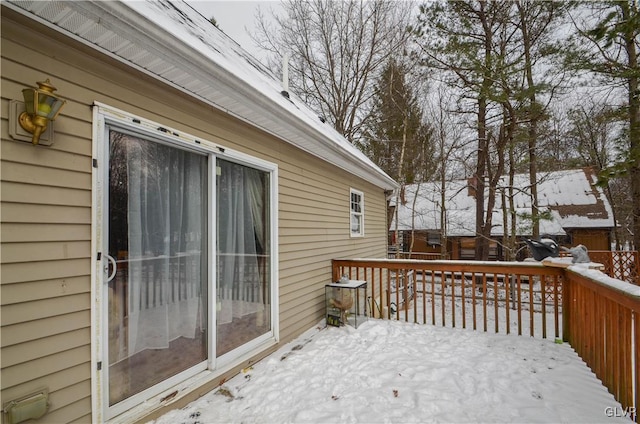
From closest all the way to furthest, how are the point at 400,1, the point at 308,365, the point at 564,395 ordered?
the point at 564,395 < the point at 308,365 < the point at 400,1

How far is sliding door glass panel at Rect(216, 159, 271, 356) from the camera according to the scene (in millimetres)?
2898

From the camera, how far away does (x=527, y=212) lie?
1309 cm

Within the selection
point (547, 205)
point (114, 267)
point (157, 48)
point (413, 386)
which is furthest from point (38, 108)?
point (547, 205)

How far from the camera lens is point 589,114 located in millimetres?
9352

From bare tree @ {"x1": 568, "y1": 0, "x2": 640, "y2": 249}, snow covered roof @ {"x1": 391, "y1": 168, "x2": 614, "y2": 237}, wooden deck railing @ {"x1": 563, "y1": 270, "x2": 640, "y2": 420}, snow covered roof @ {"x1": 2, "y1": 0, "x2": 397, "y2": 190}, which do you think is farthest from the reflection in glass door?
snow covered roof @ {"x1": 391, "y1": 168, "x2": 614, "y2": 237}

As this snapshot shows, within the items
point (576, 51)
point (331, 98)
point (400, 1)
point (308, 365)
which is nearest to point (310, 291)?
point (308, 365)

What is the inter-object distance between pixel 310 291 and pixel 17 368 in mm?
3297

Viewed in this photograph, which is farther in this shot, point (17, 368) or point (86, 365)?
point (86, 365)

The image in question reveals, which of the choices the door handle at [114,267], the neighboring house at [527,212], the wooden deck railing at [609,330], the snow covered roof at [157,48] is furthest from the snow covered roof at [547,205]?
the door handle at [114,267]

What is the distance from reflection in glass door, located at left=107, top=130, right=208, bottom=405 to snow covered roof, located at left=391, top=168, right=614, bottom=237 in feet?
38.0

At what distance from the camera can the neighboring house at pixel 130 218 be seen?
1.63m

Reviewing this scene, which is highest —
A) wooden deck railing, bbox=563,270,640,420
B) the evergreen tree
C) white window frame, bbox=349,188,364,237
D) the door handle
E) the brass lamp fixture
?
the evergreen tree

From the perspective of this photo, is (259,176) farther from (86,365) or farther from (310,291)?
(86,365)

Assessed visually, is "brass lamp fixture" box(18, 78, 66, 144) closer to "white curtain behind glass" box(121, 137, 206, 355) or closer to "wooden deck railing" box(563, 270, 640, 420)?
"white curtain behind glass" box(121, 137, 206, 355)
